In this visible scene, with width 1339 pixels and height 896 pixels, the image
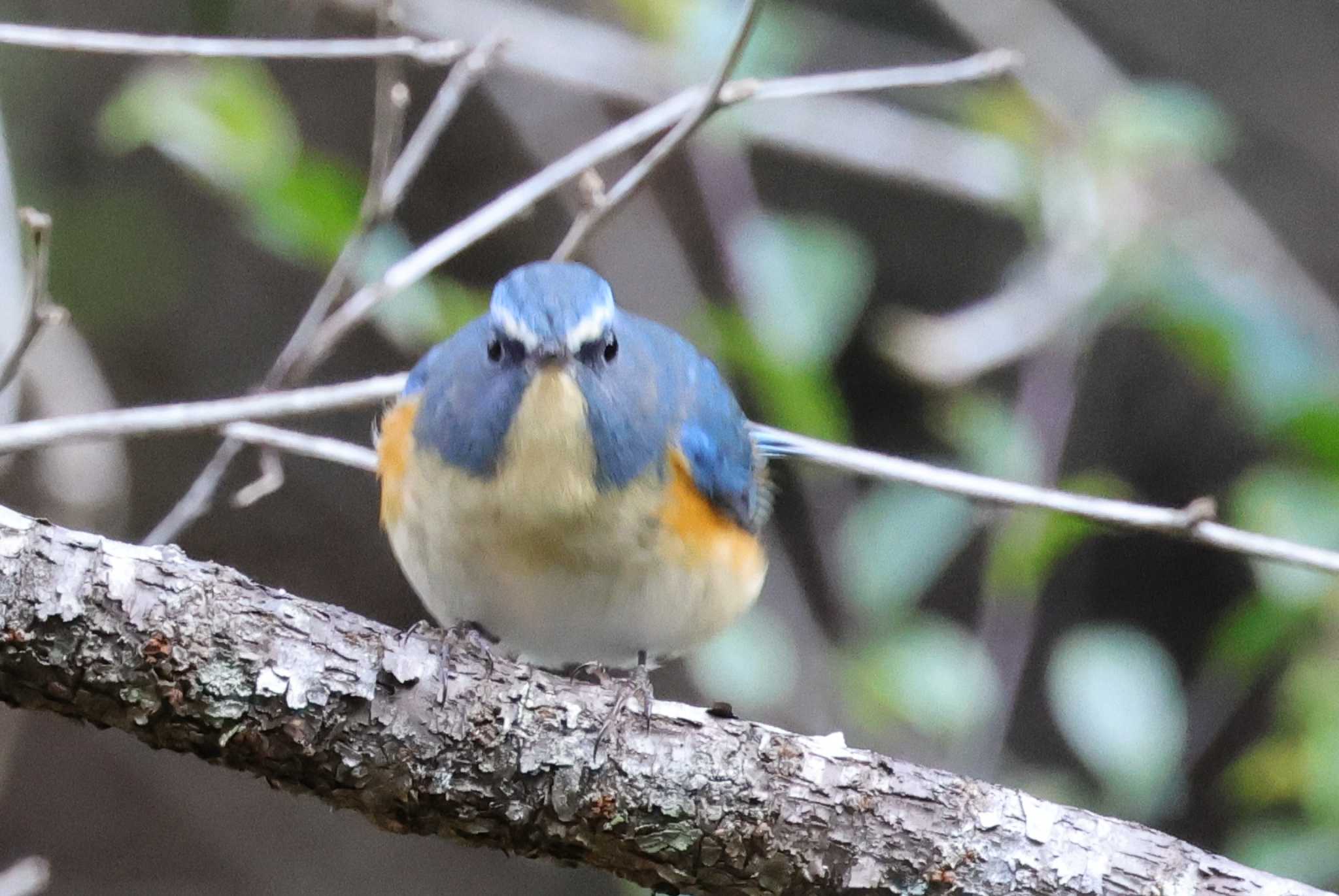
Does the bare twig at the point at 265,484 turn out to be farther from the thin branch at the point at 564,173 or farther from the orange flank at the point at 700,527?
the orange flank at the point at 700,527

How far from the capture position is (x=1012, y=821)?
1956 millimetres

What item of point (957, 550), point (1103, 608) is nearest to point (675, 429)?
point (957, 550)

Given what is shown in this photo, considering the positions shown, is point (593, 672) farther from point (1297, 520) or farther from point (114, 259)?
point (114, 259)

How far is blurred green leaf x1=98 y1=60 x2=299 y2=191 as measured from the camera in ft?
9.41

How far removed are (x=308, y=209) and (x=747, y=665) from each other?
154 centimetres

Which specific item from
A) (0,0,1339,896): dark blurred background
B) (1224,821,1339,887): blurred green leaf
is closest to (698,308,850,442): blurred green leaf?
(0,0,1339,896): dark blurred background

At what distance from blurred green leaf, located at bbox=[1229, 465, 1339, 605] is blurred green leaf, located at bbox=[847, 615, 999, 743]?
0.76 meters

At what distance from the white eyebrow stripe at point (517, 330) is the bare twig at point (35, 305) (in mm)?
675

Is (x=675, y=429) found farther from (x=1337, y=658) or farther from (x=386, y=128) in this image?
(x=1337, y=658)

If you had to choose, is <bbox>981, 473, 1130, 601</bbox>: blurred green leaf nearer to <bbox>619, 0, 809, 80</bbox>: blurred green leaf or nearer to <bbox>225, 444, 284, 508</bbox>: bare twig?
<bbox>619, 0, 809, 80</bbox>: blurred green leaf

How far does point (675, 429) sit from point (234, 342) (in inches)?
137

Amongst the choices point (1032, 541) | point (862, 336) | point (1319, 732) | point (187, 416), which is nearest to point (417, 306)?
point (187, 416)

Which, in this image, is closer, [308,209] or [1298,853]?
[308,209]

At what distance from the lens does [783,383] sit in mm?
3160
